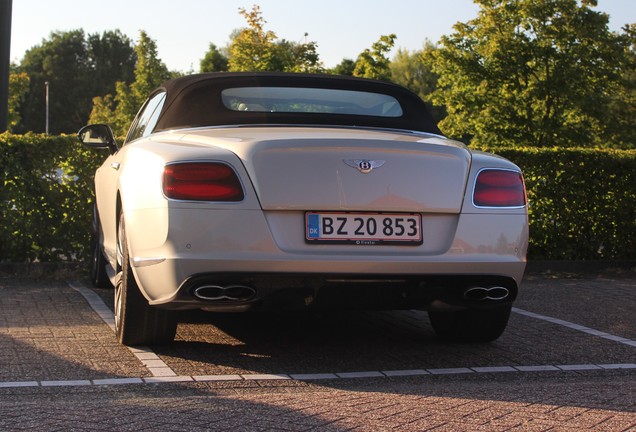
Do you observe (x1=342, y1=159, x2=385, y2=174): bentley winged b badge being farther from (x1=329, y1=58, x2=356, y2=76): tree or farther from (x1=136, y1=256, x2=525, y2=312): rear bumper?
(x1=329, y1=58, x2=356, y2=76): tree

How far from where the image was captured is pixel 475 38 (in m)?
43.0

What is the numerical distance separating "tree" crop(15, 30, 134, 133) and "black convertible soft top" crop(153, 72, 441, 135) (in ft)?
352

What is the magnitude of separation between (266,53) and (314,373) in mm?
27454

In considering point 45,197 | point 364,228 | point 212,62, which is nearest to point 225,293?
point 364,228

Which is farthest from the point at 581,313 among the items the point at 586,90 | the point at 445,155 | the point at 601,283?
the point at 586,90

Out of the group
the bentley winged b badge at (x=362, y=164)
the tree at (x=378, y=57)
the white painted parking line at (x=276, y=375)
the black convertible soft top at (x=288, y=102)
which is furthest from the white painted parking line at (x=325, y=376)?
the tree at (x=378, y=57)

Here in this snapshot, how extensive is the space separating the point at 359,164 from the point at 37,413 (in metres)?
2.06

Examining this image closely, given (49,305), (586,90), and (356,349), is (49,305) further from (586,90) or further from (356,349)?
(586,90)

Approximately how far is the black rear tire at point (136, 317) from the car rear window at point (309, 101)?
1.09m

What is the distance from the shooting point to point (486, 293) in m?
5.71

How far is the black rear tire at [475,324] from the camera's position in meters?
6.46

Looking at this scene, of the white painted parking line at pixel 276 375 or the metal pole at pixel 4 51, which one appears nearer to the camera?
the white painted parking line at pixel 276 375

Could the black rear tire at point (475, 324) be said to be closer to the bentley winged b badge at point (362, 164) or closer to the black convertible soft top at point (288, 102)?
the black convertible soft top at point (288, 102)

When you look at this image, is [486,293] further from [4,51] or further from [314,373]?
[4,51]
